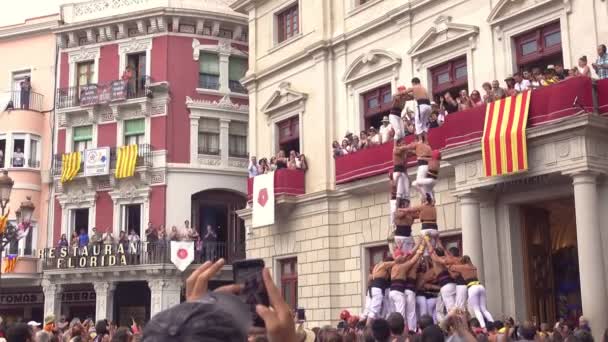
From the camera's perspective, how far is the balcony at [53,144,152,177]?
33.1m

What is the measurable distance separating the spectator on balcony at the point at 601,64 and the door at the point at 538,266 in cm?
387

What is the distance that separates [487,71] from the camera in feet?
65.6

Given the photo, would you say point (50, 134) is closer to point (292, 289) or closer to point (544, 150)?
point (292, 289)

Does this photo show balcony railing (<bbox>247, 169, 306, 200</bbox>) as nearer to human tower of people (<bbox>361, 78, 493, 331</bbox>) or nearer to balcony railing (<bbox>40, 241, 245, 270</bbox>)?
→ balcony railing (<bbox>40, 241, 245, 270</bbox>)

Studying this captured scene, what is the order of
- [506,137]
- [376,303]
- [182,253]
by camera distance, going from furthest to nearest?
[182,253], [506,137], [376,303]

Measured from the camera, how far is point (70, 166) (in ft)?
112

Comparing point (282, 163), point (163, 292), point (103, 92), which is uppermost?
point (103, 92)

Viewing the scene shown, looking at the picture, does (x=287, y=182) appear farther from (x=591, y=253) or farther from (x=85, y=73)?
(x=85, y=73)

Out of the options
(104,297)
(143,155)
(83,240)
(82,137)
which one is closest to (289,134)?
(143,155)

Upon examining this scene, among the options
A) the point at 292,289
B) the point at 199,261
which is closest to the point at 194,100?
the point at 199,261

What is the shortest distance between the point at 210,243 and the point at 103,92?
8.44 m

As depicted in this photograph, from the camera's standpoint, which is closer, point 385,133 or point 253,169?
point 385,133

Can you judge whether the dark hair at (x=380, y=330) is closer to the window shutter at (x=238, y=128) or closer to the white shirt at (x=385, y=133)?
the white shirt at (x=385, y=133)

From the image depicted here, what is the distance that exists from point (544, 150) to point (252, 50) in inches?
600
